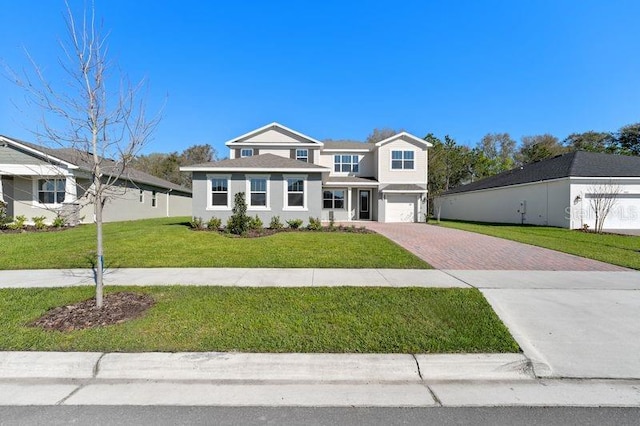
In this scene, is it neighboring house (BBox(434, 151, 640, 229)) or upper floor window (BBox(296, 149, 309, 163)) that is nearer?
neighboring house (BBox(434, 151, 640, 229))

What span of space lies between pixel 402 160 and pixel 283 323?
20280 millimetres

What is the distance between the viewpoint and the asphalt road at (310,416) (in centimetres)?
265

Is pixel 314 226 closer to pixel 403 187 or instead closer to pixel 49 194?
pixel 403 187

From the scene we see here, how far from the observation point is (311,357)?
354cm

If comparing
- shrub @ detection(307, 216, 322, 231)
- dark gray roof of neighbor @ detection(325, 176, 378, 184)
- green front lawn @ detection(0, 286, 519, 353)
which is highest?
dark gray roof of neighbor @ detection(325, 176, 378, 184)

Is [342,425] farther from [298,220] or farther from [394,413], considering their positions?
[298,220]

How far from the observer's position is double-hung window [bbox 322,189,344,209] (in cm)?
2345

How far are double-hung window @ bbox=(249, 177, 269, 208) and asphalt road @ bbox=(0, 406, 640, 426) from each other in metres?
14.1

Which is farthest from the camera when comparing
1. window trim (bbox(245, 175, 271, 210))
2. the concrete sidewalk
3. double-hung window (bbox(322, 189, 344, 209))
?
double-hung window (bbox(322, 189, 344, 209))

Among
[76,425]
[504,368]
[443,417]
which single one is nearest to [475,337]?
[504,368]

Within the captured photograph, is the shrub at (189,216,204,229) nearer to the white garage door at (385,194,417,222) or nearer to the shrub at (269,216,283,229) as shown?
the shrub at (269,216,283,229)

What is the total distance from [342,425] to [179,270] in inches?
247

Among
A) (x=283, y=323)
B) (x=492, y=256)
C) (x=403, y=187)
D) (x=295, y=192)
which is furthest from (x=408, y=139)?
(x=283, y=323)

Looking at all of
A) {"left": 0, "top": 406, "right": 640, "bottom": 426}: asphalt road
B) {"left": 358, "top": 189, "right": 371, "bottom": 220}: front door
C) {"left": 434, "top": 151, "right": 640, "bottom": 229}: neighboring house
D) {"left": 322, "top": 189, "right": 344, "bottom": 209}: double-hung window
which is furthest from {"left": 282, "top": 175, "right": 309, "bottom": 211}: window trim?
{"left": 434, "top": 151, "right": 640, "bottom": 229}: neighboring house
